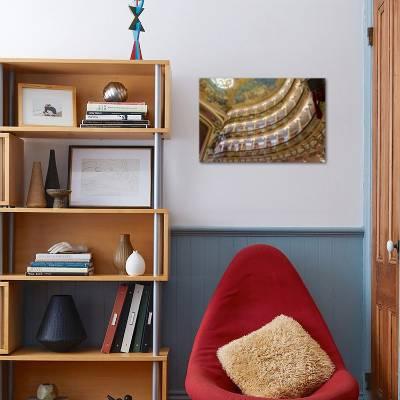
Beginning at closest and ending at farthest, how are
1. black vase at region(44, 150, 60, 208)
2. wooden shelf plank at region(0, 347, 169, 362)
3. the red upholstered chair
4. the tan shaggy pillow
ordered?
the tan shaggy pillow → the red upholstered chair → wooden shelf plank at region(0, 347, 169, 362) → black vase at region(44, 150, 60, 208)

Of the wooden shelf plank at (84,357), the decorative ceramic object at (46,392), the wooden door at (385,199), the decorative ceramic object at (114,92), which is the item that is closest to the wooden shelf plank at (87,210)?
the decorative ceramic object at (114,92)

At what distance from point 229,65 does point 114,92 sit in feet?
2.13

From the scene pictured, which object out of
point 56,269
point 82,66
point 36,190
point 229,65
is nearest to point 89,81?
point 82,66

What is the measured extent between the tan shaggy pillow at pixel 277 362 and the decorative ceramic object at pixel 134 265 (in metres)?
0.58

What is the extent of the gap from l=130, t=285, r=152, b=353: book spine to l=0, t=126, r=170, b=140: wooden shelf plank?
786 mm

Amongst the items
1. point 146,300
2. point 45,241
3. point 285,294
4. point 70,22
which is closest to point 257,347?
point 285,294

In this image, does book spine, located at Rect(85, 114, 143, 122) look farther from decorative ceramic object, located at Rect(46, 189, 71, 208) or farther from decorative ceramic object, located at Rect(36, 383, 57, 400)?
decorative ceramic object, located at Rect(36, 383, 57, 400)

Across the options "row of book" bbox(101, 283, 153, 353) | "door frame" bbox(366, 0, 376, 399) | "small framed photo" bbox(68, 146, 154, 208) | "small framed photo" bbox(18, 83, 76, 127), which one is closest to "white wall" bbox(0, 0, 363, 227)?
"door frame" bbox(366, 0, 376, 399)

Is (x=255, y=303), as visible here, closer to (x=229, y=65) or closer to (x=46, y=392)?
(x=46, y=392)

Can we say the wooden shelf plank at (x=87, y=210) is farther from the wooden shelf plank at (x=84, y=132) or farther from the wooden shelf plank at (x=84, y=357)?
the wooden shelf plank at (x=84, y=357)

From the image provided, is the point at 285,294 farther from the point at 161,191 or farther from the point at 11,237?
the point at 11,237

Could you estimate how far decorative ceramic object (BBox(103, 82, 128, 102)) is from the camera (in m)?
3.61

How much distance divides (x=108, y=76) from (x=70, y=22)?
1.19ft

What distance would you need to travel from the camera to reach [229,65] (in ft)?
12.6
